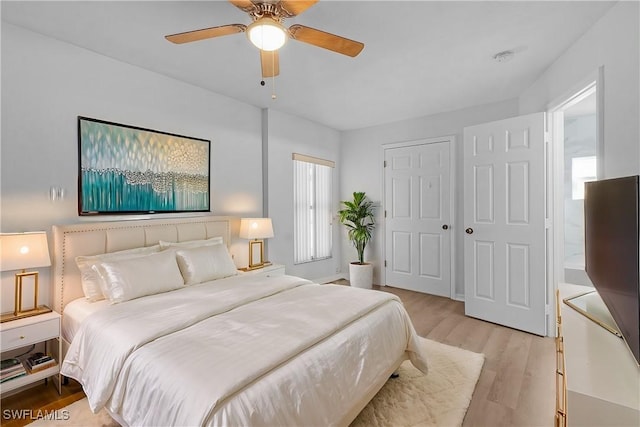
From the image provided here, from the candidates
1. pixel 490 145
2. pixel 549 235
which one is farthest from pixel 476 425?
pixel 490 145

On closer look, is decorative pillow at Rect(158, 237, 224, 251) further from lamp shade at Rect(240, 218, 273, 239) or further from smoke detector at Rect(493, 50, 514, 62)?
smoke detector at Rect(493, 50, 514, 62)

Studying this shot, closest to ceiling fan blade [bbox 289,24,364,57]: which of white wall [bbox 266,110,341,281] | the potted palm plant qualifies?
white wall [bbox 266,110,341,281]

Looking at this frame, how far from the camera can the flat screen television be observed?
110 cm

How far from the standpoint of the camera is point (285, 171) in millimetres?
4320

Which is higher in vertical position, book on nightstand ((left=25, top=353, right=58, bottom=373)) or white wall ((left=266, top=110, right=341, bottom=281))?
white wall ((left=266, top=110, right=341, bottom=281))

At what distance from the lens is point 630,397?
0.97m

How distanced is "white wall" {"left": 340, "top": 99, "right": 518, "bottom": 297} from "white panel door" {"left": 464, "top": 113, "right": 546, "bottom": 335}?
0.70 m

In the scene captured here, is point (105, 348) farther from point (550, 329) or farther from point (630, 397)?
point (550, 329)

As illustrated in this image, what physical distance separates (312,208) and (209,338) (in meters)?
3.44

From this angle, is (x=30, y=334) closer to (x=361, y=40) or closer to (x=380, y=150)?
(x=361, y=40)

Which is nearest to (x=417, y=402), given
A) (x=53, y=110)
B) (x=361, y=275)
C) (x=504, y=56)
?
(x=361, y=275)

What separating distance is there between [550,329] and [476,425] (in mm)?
1778

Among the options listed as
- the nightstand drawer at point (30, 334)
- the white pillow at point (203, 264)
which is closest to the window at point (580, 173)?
the white pillow at point (203, 264)

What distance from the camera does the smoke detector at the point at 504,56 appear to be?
104 inches
